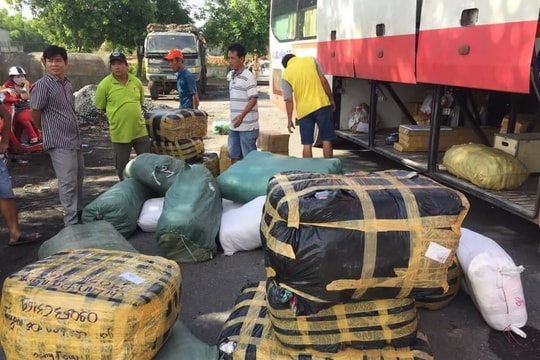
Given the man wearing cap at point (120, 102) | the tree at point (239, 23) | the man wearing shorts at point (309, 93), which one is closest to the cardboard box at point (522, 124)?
the man wearing shorts at point (309, 93)

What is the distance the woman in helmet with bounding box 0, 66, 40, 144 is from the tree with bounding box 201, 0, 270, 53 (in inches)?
857

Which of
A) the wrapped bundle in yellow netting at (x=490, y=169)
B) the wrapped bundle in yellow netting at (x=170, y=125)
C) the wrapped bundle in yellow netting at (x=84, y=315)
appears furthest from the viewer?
the wrapped bundle in yellow netting at (x=170, y=125)

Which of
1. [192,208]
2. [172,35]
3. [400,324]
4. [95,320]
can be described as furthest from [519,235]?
[172,35]

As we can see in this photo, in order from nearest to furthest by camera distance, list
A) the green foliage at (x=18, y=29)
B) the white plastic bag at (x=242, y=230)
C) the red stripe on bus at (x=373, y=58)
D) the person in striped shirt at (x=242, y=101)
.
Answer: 1. the white plastic bag at (x=242, y=230)
2. the red stripe on bus at (x=373, y=58)
3. the person in striped shirt at (x=242, y=101)
4. the green foliage at (x=18, y=29)

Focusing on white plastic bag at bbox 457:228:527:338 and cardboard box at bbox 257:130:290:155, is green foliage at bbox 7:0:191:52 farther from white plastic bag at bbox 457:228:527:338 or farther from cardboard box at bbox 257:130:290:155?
white plastic bag at bbox 457:228:527:338

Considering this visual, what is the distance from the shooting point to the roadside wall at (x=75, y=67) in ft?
47.5

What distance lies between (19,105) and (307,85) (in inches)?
180

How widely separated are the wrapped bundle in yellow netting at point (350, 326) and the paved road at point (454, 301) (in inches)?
24.1

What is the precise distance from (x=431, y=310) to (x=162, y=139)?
140 inches

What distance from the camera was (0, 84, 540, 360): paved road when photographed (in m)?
2.66

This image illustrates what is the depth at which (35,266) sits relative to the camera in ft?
7.63

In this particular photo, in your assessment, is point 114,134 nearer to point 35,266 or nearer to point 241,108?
point 241,108

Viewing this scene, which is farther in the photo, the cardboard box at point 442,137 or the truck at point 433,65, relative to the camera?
the cardboard box at point 442,137

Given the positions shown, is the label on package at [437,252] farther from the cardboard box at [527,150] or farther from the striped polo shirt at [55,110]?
the striped polo shirt at [55,110]
